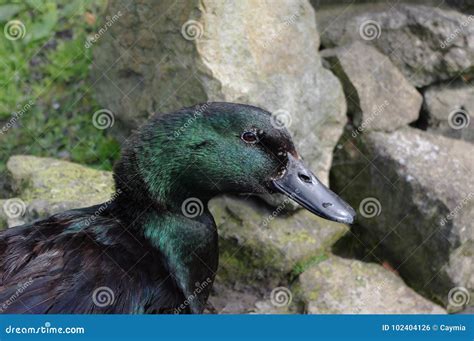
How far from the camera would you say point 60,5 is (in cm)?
542

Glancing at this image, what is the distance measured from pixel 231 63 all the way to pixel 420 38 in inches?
53.0

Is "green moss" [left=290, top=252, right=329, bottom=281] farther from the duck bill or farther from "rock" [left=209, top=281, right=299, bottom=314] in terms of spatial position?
the duck bill

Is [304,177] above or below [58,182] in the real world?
above

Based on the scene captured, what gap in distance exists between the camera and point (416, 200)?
4383 mm

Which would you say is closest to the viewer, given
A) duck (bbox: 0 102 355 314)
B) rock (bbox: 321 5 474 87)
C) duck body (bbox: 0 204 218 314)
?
duck body (bbox: 0 204 218 314)

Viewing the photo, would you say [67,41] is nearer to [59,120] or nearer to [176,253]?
[59,120]

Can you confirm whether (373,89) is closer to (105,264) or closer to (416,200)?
(416,200)

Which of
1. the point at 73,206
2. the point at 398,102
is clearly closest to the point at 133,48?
the point at 73,206

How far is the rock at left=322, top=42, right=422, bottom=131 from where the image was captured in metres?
4.61

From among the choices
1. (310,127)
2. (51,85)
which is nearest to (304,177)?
(310,127)

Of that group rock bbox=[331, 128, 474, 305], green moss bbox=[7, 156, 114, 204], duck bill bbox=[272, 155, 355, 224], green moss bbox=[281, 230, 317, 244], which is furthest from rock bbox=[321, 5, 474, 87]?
duck bill bbox=[272, 155, 355, 224]

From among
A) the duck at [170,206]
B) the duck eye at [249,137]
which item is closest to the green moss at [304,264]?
the duck at [170,206]

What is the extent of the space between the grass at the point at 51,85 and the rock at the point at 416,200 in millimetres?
1518

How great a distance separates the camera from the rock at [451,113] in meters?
4.78
